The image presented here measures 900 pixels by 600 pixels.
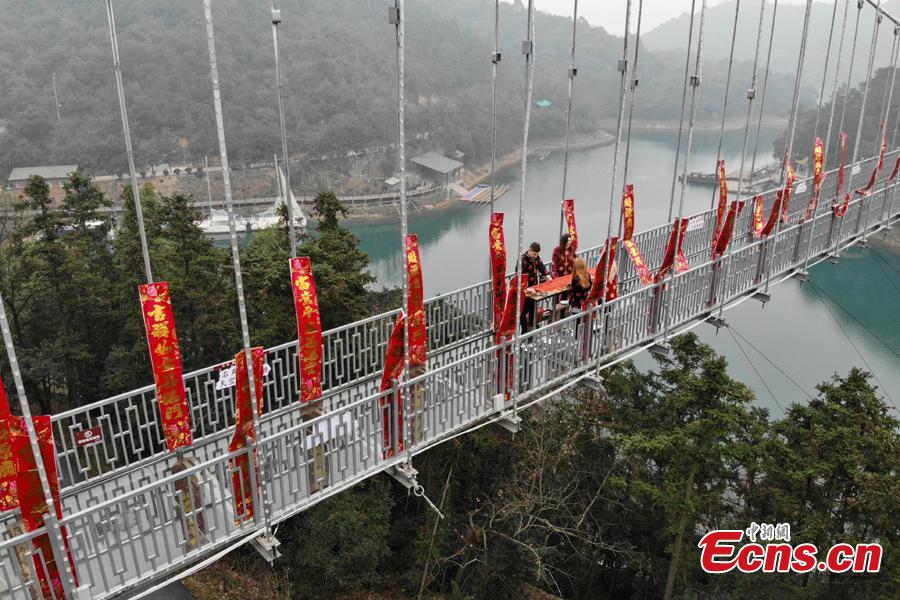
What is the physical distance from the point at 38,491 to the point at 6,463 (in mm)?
245

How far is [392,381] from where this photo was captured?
4.76m

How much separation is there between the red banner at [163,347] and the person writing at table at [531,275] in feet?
10.9

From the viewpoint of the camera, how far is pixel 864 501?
29.4 ft

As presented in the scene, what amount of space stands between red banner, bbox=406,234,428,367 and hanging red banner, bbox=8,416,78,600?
234cm

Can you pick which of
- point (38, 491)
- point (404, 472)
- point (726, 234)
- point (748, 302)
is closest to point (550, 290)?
point (726, 234)

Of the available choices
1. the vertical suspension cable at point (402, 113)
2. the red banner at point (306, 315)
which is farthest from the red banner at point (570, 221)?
the red banner at point (306, 315)

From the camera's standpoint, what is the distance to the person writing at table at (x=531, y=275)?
259 inches

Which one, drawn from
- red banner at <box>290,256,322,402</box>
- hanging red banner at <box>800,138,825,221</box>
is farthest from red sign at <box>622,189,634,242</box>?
red banner at <box>290,256,322,402</box>

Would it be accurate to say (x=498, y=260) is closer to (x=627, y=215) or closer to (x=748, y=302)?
(x=627, y=215)

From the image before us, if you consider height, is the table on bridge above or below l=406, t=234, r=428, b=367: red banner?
below

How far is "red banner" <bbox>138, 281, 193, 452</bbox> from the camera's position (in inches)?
159

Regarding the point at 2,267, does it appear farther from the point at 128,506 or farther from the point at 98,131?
the point at 98,131

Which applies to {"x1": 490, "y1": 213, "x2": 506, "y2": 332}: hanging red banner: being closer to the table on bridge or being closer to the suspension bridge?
the suspension bridge

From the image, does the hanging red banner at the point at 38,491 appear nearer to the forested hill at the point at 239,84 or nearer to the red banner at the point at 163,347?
the red banner at the point at 163,347
